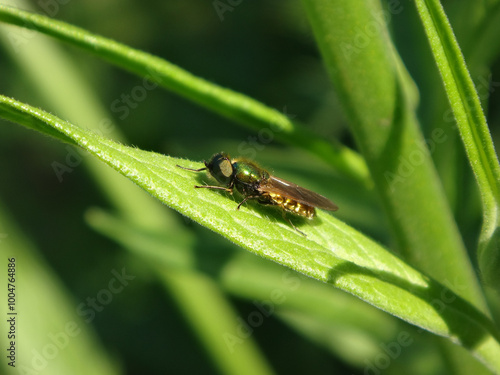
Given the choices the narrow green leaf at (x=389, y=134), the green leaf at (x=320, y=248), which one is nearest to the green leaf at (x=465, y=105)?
the green leaf at (x=320, y=248)

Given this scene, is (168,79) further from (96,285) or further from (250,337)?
(96,285)

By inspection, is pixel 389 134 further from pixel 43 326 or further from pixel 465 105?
pixel 43 326

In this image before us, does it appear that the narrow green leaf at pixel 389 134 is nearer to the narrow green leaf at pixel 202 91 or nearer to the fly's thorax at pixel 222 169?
the narrow green leaf at pixel 202 91

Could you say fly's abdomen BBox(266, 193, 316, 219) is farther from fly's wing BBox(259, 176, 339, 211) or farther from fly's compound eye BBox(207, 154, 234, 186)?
fly's compound eye BBox(207, 154, 234, 186)

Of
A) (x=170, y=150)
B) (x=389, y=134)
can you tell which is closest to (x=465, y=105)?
(x=389, y=134)

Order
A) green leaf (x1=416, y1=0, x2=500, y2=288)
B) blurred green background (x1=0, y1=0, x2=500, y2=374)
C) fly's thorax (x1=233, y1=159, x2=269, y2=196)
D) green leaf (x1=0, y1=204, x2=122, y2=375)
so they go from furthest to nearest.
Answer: green leaf (x1=0, y1=204, x2=122, y2=375), blurred green background (x1=0, y1=0, x2=500, y2=374), fly's thorax (x1=233, y1=159, x2=269, y2=196), green leaf (x1=416, y1=0, x2=500, y2=288)

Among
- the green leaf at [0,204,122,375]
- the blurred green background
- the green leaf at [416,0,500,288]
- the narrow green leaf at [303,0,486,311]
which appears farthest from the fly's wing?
the green leaf at [0,204,122,375]
